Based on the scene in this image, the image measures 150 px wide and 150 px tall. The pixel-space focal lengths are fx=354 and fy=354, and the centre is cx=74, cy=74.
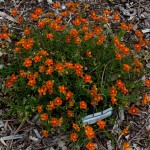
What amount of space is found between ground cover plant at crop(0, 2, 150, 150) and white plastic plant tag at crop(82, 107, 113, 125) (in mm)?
52

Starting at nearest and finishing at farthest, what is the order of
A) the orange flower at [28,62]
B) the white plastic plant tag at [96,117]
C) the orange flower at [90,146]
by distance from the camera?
1. the orange flower at [90,146]
2. the orange flower at [28,62]
3. the white plastic plant tag at [96,117]

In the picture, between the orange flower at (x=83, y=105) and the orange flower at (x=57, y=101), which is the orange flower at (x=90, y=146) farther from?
the orange flower at (x=57, y=101)

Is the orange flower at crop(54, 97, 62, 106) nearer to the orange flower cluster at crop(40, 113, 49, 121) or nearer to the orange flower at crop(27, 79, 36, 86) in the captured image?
the orange flower cluster at crop(40, 113, 49, 121)

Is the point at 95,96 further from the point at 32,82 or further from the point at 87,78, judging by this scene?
the point at 32,82

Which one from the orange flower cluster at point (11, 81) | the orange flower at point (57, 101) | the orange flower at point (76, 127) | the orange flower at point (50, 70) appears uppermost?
the orange flower at point (50, 70)

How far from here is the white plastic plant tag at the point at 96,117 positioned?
409cm

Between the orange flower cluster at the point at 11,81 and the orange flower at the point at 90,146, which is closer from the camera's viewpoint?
the orange flower at the point at 90,146

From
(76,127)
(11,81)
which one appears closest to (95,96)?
(76,127)

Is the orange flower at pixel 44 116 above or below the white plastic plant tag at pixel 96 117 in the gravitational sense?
above

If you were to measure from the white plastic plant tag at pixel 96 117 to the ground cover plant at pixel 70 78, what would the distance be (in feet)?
0.17

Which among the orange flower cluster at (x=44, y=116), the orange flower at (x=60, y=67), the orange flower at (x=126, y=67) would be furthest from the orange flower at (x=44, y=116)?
the orange flower at (x=126, y=67)

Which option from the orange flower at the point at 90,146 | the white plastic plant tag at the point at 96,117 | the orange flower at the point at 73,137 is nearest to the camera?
the orange flower at the point at 90,146

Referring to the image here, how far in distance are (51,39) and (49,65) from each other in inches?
18.0

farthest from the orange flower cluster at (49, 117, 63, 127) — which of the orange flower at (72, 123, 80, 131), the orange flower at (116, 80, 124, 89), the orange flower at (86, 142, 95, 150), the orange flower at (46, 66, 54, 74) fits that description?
the orange flower at (116, 80, 124, 89)
